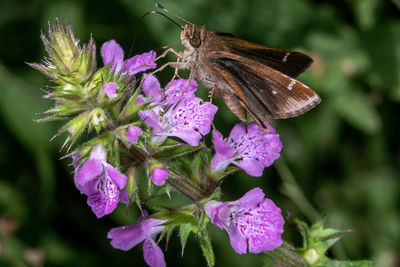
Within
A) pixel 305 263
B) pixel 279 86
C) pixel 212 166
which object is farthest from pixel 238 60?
pixel 305 263

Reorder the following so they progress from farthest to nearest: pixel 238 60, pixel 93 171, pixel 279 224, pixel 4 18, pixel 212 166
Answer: pixel 4 18 → pixel 238 60 → pixel 212 166 → pixel 279 224 → pixel 93 171

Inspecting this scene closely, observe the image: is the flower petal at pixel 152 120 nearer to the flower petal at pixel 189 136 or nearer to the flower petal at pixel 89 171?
the flower petal at pixel 189 136

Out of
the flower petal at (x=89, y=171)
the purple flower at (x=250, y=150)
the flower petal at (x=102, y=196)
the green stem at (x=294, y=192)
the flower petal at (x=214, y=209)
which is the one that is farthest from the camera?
the green stem at (x=294, y=192)

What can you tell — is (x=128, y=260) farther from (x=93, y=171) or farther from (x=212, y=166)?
(x=93, y=171)

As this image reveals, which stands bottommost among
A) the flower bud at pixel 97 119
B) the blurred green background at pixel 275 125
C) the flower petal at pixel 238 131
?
the blurred green background at pixel 275 125

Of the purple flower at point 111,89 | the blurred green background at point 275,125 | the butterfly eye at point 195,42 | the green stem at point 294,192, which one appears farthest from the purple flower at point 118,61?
the green stem at point 294,192

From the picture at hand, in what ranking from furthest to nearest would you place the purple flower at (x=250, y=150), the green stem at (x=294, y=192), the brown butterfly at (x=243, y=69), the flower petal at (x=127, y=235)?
1. the green stem at (x=294, y=192)
2. the brown butterfly at (x=243, y=69)
3. the purple flower at (x=250, y=150)
4. the flower petal at (x=127, y=235)

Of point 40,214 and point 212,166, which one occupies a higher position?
point 212,166
